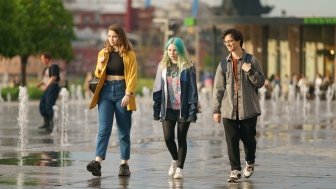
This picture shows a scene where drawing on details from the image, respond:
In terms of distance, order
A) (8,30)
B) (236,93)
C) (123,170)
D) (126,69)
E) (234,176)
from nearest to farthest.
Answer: (234,176)
(236,93)
(123,170)
(126,69)
(8,30)

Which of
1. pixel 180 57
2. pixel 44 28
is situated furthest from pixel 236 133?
pixel 44 28

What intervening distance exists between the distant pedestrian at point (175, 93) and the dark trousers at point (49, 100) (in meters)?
10.7

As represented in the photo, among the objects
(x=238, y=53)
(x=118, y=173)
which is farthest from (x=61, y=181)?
(x=238, y=53)

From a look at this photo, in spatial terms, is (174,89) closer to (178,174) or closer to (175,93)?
(175,93)

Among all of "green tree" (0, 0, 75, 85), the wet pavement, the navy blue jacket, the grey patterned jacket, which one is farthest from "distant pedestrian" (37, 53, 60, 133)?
"green tree" (0, 0, 75, 85)

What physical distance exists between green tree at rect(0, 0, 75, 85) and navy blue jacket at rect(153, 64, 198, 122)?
42.0 metres

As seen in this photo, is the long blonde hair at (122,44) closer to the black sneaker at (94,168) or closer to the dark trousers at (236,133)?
the black sneaker at (94,168)

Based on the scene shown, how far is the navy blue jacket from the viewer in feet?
46.4

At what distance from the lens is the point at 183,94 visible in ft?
46.6

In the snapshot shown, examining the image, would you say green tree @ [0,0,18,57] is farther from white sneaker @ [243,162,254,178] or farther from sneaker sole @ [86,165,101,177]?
white sneaker @ [243,162,254,178]

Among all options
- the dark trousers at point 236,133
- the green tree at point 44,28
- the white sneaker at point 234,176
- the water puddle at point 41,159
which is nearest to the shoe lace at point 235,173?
the white sneaker at point 234,176

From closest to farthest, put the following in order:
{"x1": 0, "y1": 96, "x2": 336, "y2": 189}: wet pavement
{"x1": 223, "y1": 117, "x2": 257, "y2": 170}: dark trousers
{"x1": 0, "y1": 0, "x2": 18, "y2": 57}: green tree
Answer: {"x1": 0, "y1": 96, "x2": 336, "y2": 189}: wet pavement
{"x1": 223, "y1": 117, "x2": 257, "y2": 170}: dark trousers
{"x1": 0, "y1": 0, "x2": 18, "y2": 57}: green tree

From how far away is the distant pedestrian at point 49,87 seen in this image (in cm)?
2458

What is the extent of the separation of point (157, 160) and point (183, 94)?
2791 mm
